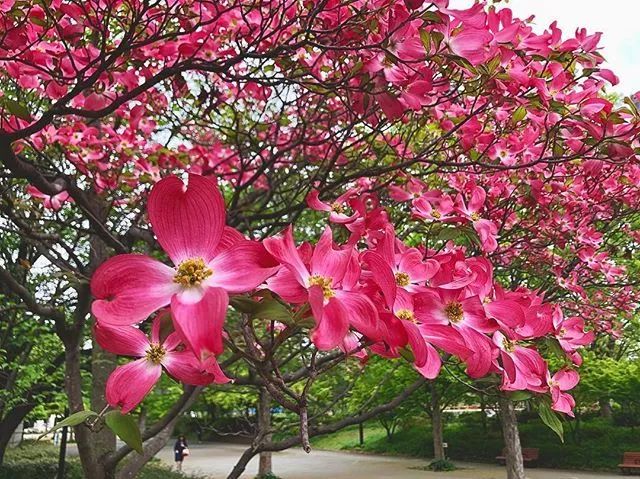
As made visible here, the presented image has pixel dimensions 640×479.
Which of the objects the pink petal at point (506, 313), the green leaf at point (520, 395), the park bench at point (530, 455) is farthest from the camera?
the park bench at point (530, 455)

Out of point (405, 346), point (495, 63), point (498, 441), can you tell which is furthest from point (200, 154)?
point (498, 441)

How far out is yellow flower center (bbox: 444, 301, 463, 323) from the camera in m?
0.92

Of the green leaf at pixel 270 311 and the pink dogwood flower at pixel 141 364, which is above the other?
the green leaf at pixel 270 311

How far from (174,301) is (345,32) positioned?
172 centimetres

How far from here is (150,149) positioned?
389 centimetres

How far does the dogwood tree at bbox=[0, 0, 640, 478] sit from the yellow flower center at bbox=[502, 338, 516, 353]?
0.8 inches

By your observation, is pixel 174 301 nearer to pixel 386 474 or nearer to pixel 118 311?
pixel 118 311

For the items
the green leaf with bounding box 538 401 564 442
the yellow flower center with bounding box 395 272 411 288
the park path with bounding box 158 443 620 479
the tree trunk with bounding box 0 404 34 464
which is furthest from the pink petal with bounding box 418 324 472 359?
the park path with bounding box 158 443 620 479

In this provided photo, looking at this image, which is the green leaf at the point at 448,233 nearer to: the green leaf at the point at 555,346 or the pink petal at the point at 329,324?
the green leaf at the point at 555,346

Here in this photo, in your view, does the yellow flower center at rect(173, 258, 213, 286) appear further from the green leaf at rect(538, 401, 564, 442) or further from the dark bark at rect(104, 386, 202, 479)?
the dark bark at rect(104, 386, 202, 479)

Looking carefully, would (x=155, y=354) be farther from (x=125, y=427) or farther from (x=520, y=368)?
(x=520, y=368)

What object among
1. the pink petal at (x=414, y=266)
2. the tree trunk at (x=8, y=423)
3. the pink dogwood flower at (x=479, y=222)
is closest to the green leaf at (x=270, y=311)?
the pink petal at (x=414, y=266)

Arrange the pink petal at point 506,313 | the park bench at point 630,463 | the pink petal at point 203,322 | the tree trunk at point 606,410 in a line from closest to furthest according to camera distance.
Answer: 1. the pink petal at point 203,322
2. the pink petal at point 506,313
3. the park bench at point 630,463
4. the tree trunk at point 606,410

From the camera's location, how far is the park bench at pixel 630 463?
→ 517 inches
